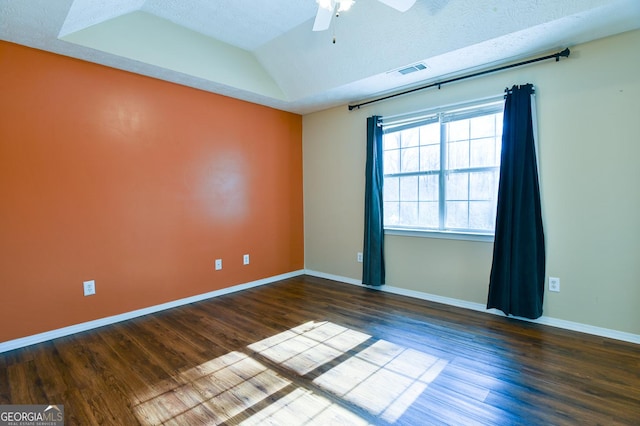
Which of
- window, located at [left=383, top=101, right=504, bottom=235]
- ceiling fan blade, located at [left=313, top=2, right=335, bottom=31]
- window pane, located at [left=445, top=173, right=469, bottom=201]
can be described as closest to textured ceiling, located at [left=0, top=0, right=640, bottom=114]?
window, located at [left=383, top=101, right=504, bottom=235]

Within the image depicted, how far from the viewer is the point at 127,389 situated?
1.97 meters

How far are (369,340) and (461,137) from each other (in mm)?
2263

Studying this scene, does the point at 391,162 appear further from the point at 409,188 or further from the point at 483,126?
the point at 483,126

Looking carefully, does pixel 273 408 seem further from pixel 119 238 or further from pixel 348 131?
pixel 348 131

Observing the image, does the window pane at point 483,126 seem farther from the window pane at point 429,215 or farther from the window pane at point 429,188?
the window pane at point 429,215

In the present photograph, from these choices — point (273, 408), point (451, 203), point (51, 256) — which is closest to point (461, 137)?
point (451, 203)

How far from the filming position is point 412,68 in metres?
3.04

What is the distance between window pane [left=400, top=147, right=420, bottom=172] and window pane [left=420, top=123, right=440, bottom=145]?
0.13 m

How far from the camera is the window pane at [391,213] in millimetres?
3873

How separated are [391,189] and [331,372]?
7.87 feet

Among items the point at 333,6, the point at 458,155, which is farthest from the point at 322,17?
the point at 458,155

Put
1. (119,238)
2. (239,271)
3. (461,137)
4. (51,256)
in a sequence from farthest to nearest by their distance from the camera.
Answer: (239,271)
(461,137)
(119,238)
(51,256)

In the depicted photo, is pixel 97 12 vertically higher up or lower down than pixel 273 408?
higher up

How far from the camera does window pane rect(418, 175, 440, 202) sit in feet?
11.5
